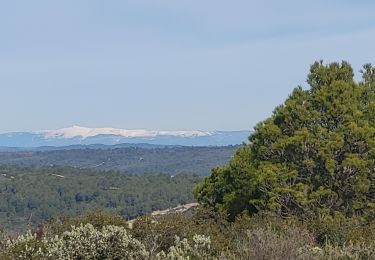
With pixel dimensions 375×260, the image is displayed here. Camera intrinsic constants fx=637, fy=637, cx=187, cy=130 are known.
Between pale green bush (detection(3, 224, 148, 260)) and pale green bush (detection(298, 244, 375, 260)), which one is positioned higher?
pale green bush (detection(3, 224, 148, 260))

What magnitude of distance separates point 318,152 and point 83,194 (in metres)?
95.3

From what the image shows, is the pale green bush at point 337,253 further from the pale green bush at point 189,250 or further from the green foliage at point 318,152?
the green foliage at point 318,152

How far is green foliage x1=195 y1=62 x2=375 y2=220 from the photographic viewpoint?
A: 20250mm

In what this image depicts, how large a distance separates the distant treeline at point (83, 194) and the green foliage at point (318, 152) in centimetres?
7500

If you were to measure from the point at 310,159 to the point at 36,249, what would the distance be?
12.2 m

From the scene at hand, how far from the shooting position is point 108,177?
12812cm

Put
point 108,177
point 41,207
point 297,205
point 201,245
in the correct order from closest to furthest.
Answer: point 201,245
point 297,205
point 41,207
point 108,177

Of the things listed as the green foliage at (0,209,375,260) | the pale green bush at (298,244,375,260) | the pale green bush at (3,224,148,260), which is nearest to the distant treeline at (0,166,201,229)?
the green foliage at (0,209,375,260)

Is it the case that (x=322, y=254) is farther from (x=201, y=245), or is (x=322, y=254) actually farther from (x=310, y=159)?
(x=310, y=159)

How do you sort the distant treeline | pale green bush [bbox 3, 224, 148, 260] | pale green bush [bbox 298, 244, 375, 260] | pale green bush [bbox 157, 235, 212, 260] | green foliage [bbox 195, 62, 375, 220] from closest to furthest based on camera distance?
pale green bush [bbox 3, 224, 148, 260] < pale green bush [bbox 298, 244, 375, 260] < pale green bush [bbox 157, 235, 212, 260] < green foliage [bbox 195, 62, 375, 220] < the distant treeline

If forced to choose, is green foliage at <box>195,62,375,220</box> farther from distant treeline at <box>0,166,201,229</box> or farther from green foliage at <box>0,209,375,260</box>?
distant treeline at <box>0,166,201,229</box>

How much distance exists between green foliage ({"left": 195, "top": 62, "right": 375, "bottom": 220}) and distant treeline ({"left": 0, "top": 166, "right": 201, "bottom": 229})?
7500 cm

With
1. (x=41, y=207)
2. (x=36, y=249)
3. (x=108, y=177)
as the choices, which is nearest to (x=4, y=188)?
(x=41, y=207)

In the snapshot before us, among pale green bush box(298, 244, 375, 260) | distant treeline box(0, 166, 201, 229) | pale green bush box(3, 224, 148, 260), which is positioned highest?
pale green bush box(3, 224, 148, 260)
